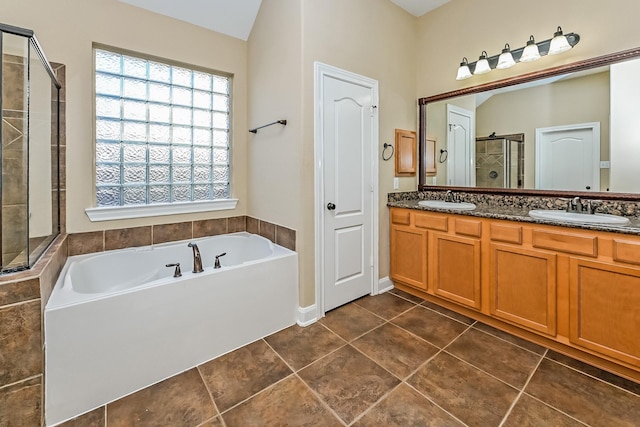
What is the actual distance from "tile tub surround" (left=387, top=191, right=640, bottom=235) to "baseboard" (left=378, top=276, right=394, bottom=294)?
0.76m

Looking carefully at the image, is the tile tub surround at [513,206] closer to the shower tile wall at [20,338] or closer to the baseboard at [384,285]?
the baseboard at [384,285]

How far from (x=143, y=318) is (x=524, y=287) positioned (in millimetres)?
2464

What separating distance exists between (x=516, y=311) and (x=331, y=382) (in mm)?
1427

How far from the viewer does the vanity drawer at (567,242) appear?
172cm

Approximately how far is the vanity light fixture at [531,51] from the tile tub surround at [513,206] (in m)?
1.11

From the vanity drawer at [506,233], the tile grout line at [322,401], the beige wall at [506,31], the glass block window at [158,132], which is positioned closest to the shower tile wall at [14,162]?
the glass block window at [158,132]

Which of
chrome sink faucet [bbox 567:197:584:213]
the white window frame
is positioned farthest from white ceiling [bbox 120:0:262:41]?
chrome sink faucet [bbox 567:197:584:213]

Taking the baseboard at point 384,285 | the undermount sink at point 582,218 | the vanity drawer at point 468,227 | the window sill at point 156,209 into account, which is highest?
the window sill at point 156,209

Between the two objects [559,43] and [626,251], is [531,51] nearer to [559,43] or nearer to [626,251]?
[559,43]

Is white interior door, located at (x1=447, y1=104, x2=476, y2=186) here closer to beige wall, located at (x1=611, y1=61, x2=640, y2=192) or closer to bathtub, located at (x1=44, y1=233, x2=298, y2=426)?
beige wall, located at (x1=611, y1=61, x2=640, y2=192)

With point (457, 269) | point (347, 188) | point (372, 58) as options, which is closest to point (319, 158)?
point (347, 188)

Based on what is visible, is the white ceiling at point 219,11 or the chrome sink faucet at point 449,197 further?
the chrome sink faucet at point 449,197

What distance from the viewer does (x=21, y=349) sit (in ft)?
4.17

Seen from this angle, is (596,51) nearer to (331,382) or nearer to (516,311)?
(516,311)
